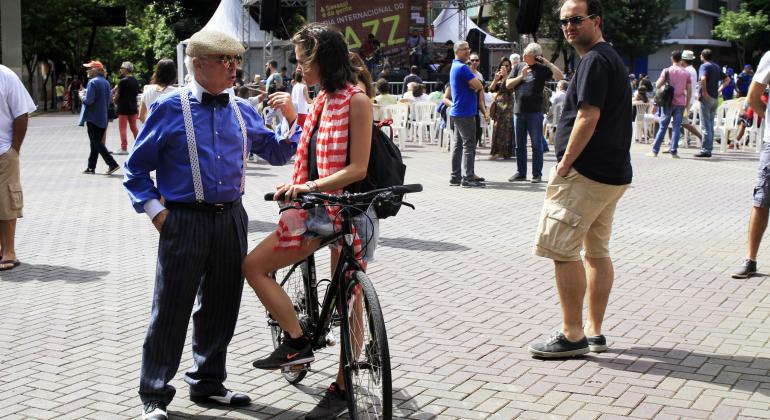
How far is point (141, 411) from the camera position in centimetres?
464

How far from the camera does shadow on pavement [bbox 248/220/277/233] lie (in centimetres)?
988

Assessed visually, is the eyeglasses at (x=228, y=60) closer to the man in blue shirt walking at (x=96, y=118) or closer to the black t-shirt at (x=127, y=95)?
the man in blue shirt walking at (x=96, y=118)

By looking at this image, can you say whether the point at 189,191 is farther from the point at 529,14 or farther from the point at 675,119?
the point at 529,14

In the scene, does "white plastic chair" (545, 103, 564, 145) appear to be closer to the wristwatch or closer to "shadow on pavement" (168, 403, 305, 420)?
"shadow on pavement" (168, 403, 305, 420)

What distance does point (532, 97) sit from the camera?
44.7 feet

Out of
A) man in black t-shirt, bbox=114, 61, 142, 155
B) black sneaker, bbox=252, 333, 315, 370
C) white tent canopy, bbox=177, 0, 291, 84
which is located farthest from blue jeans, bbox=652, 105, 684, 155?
white tent canopy, bbox=177, 0, 291, 84

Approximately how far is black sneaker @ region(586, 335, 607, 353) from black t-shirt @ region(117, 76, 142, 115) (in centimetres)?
1362

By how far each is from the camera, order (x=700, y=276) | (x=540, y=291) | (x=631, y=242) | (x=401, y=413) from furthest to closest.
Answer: (x=631, y=242) → (x=700, y=276) → (x=540, y=291) → (x=401, y=413)

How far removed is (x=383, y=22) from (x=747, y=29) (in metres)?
31.8

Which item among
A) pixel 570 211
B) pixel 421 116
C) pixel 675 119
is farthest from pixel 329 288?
pixel 421 116

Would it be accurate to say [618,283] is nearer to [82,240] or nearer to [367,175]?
[367,175]

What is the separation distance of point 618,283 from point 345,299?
3.70m

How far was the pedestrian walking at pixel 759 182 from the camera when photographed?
23.6 feet

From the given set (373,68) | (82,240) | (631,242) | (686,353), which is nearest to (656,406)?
(686,353)
